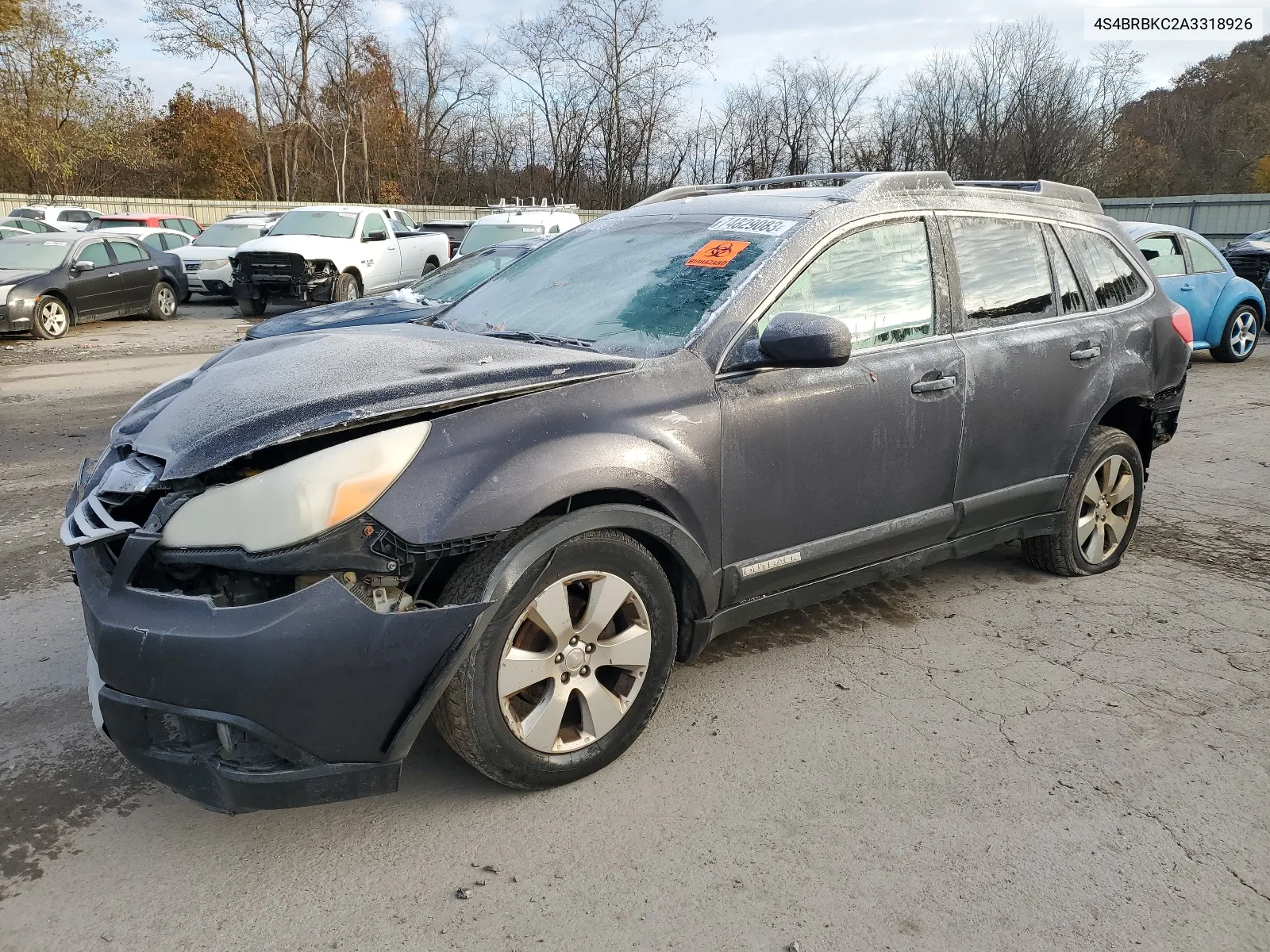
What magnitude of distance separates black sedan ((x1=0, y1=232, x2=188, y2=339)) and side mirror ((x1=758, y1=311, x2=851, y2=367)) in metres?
13.6

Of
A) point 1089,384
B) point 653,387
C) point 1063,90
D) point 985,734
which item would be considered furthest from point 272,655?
point 1063,90

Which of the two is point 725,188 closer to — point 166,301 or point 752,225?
point 752,225

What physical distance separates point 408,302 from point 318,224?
9.57 m

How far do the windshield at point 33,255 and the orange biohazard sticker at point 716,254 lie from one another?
13.9 metres

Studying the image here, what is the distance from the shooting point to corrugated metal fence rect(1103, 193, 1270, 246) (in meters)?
25.9

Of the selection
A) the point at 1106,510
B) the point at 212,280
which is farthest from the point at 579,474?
the point at 212,280

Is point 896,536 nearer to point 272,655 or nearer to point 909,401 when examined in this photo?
point 909,401

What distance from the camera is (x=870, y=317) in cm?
352

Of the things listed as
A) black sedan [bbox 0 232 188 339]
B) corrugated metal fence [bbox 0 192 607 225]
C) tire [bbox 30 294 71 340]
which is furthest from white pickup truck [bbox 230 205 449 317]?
corrugated metal fence [bbox 0 192 607 225]

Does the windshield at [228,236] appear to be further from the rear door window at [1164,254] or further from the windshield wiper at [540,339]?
the windshield wiper at [540,339]

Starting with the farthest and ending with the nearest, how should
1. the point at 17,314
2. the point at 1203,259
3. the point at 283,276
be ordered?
the point at 283,276 < the point at 17,314 < the point at 1203,259

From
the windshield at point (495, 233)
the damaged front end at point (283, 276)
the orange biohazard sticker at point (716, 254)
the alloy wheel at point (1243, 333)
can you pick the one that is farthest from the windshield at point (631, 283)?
the damaged front end at point (283, 276)

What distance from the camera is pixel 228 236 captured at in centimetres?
1952

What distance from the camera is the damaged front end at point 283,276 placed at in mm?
15148
